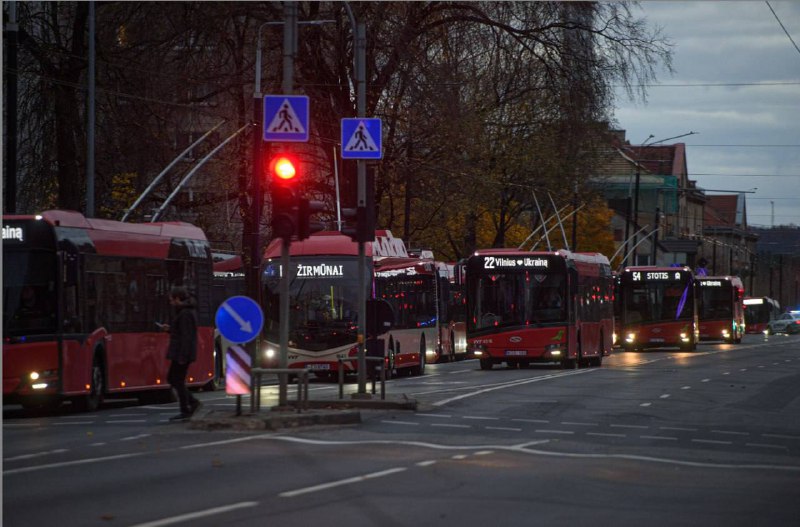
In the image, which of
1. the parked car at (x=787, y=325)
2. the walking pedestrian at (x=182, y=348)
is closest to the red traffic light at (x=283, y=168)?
the walking pedestrian at (x=182, y=348)

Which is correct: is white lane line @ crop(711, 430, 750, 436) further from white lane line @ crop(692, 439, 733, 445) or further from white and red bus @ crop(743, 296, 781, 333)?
white and red bus @ crop(743, 296, 781, 333)

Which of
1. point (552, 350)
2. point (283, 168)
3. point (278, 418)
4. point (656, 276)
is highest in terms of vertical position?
point (283, 168)

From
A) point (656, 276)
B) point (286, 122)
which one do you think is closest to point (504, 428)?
point (286, 122)

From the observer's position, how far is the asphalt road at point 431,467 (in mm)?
11078

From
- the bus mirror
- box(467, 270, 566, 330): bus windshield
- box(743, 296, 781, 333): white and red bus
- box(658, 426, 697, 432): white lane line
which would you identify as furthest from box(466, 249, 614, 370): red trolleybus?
box(743, 296, 781, 333): white and red bus

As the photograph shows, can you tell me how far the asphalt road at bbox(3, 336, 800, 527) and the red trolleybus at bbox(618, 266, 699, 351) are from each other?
36.8 metres

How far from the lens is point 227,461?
578 inches

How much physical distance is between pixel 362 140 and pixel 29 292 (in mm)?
5157

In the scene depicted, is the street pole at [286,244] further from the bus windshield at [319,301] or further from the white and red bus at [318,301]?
the bus windshield at [319,301]

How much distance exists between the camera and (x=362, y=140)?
23.0 meters

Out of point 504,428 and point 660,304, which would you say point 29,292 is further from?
point 660,304

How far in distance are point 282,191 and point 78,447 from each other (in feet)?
15.2

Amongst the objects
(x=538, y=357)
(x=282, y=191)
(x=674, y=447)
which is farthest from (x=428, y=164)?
(x=674, y=447)

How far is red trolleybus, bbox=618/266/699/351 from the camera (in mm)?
61500
